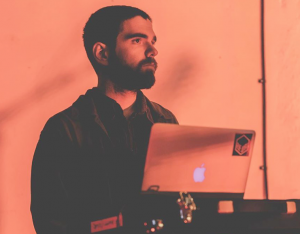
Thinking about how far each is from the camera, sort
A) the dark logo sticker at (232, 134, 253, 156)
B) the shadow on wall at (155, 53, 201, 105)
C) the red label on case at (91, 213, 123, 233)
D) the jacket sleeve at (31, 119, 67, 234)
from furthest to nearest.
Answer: the shadow on wall at (155, 53, 201, 105) < the jacket sleeve at (31, 119, 67, 234) < the dark logo sticker at (232, 134, 253, 156) < the red label on case at (91, 213, 123, 233)

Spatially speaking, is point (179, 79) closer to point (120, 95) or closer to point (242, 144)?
point (120, 95)

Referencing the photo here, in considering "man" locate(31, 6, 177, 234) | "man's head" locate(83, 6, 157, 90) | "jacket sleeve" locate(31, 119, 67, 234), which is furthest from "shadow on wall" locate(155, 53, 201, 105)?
"jacket sleeve" locate(31, 119, 67, 234)

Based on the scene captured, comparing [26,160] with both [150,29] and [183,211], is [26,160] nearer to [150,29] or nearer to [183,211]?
[150,29]

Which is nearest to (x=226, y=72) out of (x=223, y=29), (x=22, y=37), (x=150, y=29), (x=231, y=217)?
(x=223, y=29)

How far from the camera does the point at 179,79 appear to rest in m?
2.09

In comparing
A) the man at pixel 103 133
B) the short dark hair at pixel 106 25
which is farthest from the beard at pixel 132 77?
the short dark hair at pixel 106 25

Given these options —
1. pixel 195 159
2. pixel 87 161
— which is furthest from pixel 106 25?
pixel 195 159

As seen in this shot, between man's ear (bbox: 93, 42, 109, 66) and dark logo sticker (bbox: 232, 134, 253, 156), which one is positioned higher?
man's ear (bbox: 93, 42, 109, 66)

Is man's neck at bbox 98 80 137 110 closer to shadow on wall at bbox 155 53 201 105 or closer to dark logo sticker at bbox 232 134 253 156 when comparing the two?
shadow on wall at bbox 155 53 201 105

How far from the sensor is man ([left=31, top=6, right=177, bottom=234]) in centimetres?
150

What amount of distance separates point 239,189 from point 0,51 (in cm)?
123

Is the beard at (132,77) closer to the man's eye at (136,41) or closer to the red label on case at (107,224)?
the man's eye at (136,41)

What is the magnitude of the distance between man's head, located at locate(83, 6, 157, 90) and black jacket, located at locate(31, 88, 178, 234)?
0.12 meters

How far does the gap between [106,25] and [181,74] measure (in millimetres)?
462
